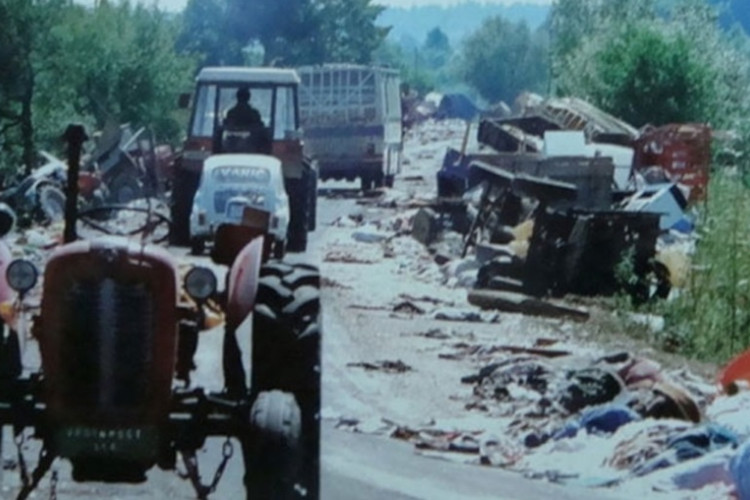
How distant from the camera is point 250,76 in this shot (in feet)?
103

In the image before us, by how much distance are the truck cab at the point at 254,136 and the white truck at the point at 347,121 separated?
59.4 feet

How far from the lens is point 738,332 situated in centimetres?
2122

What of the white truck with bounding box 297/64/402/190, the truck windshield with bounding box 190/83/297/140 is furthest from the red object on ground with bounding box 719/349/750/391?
the white truck with bounding box 297/64/402/190

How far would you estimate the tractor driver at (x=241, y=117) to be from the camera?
30188mm

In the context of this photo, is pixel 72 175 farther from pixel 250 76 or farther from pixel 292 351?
pixel 250 76

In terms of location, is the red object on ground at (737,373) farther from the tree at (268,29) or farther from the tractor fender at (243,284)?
the tree at (268,29)

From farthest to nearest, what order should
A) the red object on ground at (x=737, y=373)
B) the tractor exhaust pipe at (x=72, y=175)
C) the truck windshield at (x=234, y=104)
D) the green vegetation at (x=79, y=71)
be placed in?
1. the green vegetation at (x=79, y=71)
2. the truck windshield at (x=234, y=104)
3. the red object on ground at (x=737, y=373)
4. the tractor exhaust pipe at (x=72, y=175)

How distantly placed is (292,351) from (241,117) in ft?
65.4

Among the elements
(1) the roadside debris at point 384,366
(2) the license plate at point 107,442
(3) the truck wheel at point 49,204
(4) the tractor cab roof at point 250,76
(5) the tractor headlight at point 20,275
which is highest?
(4) the tractor cab roof at point 250,76

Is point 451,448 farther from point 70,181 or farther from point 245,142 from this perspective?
point 245,142

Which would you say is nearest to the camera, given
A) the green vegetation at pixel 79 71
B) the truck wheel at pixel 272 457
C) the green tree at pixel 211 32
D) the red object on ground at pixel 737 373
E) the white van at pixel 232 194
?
the truck wheel at pixel 272 457

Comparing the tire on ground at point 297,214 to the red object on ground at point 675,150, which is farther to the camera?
the red object on ground at point 675,150

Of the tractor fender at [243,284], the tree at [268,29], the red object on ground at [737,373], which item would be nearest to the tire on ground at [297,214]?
the red object on ground at [737,373]

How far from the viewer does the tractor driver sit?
30.2 m
